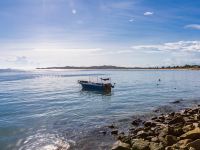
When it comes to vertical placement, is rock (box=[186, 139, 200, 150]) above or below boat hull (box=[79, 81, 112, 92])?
above

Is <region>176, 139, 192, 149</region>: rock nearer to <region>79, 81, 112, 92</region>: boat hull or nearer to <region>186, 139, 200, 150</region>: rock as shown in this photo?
<region>186, 139, 200, 150</region>: rock

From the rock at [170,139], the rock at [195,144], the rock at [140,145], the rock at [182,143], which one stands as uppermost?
the rock at [195,144]

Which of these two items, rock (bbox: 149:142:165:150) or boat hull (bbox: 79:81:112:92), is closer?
rock (bbox: 149:142:165:150)

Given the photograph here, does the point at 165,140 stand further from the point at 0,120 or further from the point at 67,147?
the point at 0,120

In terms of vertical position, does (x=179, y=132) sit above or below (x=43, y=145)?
above

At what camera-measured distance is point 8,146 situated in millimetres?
23672

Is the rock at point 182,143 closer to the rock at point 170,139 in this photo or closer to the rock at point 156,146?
the rock at point 170,139

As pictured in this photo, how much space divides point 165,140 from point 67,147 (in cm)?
767

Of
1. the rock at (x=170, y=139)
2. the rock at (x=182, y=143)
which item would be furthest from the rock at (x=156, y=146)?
the rock at (x=182, y=143)

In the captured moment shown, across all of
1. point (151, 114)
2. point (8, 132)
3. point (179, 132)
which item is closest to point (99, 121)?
point (151, 114)

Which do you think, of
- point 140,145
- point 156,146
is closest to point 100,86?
point 140,145

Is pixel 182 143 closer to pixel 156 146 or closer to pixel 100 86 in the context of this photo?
pixel 156 146

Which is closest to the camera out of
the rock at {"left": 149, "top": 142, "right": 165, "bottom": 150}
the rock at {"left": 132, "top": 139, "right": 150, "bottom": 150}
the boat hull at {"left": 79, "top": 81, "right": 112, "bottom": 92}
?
the rock at {"left": 149, "top": 142, "right": 165, "bottom": 150}

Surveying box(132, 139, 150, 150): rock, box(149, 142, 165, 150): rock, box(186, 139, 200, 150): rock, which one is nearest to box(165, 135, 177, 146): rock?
box(149, 142, 165, 150): rock
